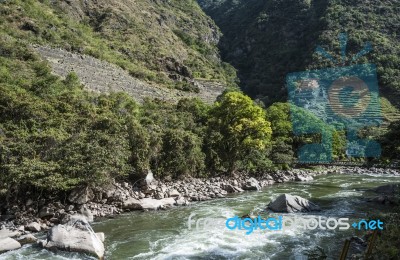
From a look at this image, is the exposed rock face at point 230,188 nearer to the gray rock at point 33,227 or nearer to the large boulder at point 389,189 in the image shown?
the large boulder at point 389,189


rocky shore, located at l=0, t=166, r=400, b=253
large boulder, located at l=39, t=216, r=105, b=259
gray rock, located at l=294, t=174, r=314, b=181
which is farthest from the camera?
gray rock, located at l=294, t=174, r=314, b=181

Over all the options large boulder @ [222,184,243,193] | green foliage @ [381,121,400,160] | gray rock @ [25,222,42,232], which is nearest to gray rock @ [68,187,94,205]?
gray rock @ [25,222,42,232]

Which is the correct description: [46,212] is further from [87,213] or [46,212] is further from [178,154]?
[178,154]

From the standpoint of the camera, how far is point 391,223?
471 inches

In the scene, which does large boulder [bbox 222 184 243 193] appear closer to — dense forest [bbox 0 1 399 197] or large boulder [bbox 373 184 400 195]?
dense forest [bbox 0 1 399 197]

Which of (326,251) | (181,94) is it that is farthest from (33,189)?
(181,94)

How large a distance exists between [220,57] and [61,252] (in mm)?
105349

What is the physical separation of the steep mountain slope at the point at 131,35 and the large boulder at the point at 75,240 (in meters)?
38.6

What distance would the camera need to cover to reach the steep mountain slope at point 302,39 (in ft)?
258

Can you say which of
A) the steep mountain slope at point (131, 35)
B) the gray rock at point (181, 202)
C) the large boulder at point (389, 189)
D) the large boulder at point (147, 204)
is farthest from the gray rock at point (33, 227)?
the steep mountain slope at point (131, 35)

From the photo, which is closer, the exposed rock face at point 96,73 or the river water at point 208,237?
the river water at point 208,237

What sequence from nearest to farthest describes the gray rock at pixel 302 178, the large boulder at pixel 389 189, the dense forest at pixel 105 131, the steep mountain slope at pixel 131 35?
the dense forest at pixel 105 131 → the large boulder at pixel 389 189 → the gray rock at pixel 302 178 → the steep mountain slope at pixel 131 35
